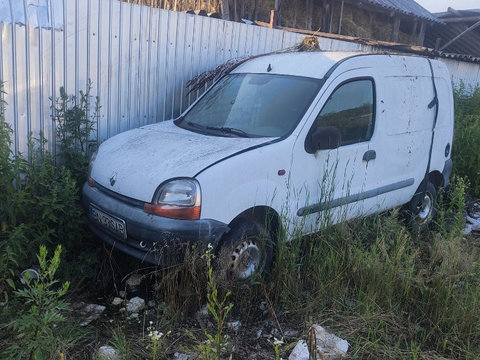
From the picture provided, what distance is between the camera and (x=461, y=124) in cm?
764

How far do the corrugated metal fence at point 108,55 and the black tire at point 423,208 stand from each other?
311 centimetres

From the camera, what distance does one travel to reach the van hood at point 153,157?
353 centimetres

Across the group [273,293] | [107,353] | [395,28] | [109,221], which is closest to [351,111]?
[273,293]

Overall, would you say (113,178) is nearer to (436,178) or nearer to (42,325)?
(42,325)

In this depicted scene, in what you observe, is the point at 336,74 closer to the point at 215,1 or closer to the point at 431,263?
the point at 431,263

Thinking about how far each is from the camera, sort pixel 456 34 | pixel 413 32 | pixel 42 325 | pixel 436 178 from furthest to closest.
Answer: pixel 456 34
pixel 413 32
pixel 436 178
pixel 42 325

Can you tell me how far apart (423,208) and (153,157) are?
3628 millimetres

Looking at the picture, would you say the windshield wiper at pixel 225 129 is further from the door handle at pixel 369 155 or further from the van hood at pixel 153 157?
the door handle at pixel 369 155

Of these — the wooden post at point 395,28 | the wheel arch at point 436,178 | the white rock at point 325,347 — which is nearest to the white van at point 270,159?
the wheel arch at point 436,178

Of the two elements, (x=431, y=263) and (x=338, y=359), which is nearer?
(x=338, y=359)

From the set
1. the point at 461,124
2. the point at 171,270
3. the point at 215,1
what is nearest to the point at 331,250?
the point at 171,270

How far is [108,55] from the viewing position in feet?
16.9

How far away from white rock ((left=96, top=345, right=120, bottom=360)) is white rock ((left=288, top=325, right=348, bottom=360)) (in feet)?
3.68

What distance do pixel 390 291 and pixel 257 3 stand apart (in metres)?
9.95
